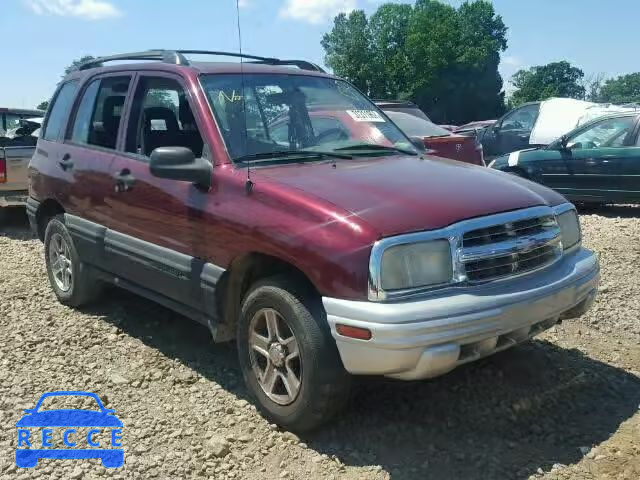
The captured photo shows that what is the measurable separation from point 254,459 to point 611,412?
199cm

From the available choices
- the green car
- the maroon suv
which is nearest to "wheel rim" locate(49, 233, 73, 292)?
the maroon suv

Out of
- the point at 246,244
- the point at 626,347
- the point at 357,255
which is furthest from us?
the point at 626,347

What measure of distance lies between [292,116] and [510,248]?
1.79 metres

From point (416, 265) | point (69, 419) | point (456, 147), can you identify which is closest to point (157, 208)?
point (69, 419)

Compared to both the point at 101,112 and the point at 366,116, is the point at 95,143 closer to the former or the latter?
the point at 101,112

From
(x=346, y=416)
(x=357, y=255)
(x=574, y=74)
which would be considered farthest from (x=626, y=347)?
(x=574, y=74)

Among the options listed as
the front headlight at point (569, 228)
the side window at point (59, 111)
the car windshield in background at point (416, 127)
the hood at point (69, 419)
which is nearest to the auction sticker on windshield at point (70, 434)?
the hood at point (69, 419)

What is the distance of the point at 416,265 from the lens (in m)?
3.10

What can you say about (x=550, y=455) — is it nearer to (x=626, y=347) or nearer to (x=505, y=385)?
(x=505, y=385)

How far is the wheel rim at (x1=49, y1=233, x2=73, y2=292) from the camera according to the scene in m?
5.42

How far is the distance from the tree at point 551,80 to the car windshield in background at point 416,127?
7014cm

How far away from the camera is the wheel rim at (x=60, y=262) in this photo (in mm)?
5422

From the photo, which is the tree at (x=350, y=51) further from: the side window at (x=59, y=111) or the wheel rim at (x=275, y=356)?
the wheel rim at (x=275, y=356)

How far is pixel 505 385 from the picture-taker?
3959 mm
